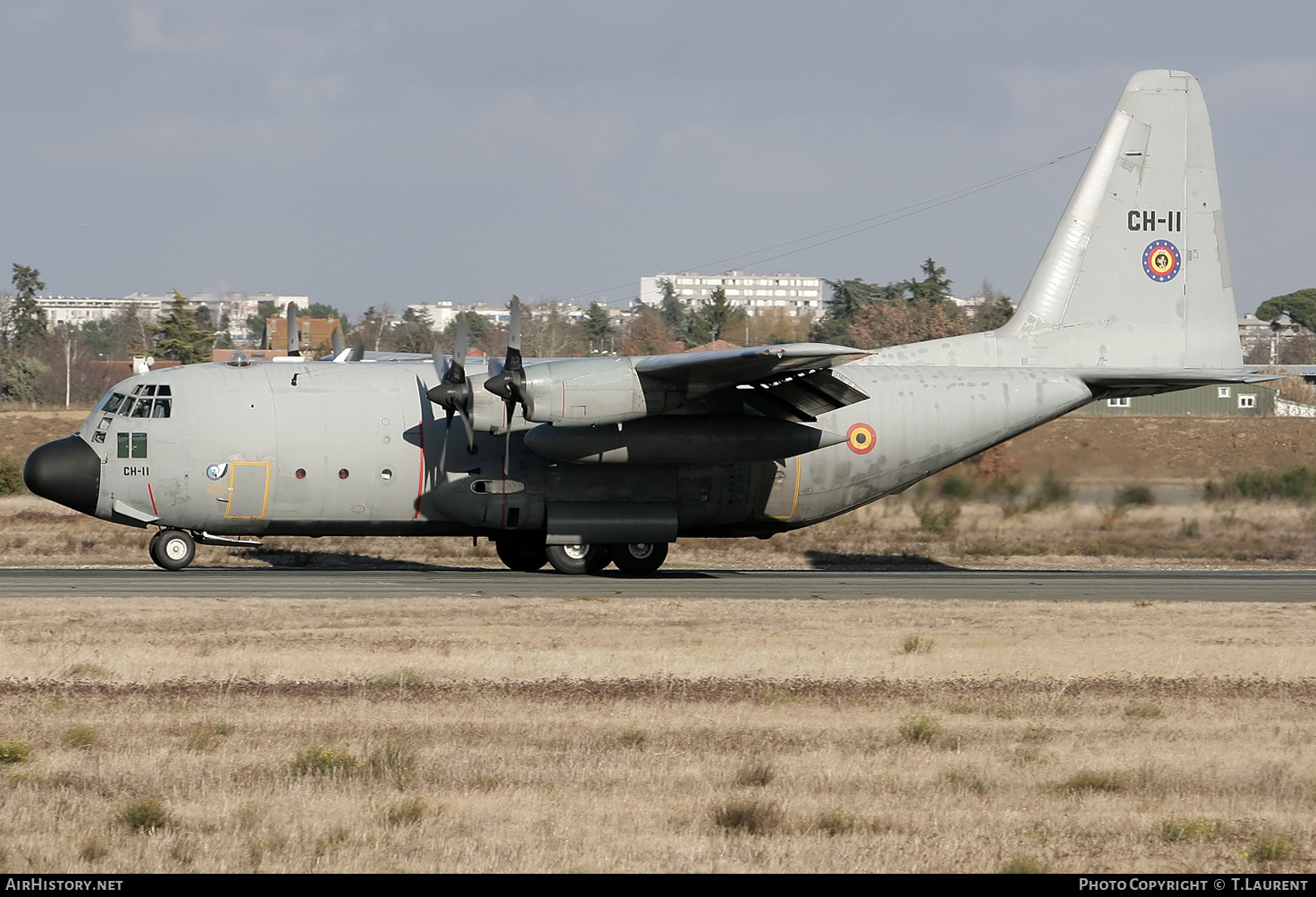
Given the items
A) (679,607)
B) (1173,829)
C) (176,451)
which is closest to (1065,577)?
(679,607)

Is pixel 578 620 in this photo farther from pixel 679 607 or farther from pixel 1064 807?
pixel 1064 807

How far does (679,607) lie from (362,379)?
7.70 m

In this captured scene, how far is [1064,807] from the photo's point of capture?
9484mm

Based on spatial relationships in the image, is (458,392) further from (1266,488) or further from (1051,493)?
(1266,488)

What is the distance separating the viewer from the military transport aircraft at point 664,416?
75.4 feet

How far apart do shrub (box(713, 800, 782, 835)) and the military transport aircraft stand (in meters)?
12.6

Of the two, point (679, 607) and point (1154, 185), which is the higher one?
point (1154, 185)

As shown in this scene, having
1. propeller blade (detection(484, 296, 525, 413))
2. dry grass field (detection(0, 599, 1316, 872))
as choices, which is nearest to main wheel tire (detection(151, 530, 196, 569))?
dry grass field (detection(0, 599, 1316, 872))

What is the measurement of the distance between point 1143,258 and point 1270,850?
20.7 meters

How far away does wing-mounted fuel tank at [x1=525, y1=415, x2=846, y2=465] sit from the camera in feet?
75.7

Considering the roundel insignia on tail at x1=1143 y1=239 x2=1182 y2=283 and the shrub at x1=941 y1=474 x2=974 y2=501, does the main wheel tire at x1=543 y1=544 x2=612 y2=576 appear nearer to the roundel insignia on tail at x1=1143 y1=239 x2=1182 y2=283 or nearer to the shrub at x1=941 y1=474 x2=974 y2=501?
the shrub at x1=941 y1=474 x2=974 y2=501

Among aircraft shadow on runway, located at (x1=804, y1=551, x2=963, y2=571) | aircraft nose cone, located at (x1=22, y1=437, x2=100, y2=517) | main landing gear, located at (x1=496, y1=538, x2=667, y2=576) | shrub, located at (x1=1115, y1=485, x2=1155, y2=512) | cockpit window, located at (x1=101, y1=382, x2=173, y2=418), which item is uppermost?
cockpit window, located at (x1=101, y1=382, x2=173, y2=418)

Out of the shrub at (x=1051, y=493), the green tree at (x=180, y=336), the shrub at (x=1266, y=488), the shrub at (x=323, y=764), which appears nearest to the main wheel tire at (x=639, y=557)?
the shrub at (x=1051, y=493)

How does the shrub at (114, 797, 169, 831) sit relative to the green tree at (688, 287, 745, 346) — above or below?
below
